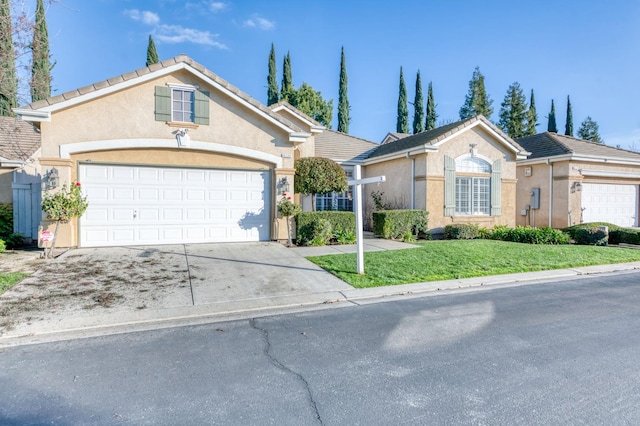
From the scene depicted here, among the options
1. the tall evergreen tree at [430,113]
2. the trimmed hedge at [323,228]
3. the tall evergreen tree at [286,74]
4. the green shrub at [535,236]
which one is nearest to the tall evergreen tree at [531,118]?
the tall evergreen tree at [430,113]

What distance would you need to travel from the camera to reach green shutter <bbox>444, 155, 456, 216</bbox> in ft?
47.0

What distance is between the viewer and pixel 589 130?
40.2 meters

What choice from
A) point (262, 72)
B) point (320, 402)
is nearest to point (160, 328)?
point (320, 402)

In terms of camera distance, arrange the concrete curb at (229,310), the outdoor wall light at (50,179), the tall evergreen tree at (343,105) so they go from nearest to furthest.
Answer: the concrete curb at (229,310)
the outdoor wall light at (50,179)
the tall evergreen tree at (343,105)

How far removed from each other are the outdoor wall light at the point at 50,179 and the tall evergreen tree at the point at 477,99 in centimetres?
3900

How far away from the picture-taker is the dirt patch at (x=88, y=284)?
5297 mm

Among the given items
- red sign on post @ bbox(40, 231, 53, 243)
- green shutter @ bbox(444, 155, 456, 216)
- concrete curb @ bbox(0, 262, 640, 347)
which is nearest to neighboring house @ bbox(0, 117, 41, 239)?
red sign on post @ bbox(40, 231, 53, 243)

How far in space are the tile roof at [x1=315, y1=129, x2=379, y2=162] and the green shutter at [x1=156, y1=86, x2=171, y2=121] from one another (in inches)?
301

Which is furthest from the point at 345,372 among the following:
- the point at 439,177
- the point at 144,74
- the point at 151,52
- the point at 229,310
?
the point at 151,52

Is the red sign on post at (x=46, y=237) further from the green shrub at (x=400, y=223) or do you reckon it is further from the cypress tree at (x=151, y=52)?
the cypress tree at (x=151, y=52)

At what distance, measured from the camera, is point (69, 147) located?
32.0 feet

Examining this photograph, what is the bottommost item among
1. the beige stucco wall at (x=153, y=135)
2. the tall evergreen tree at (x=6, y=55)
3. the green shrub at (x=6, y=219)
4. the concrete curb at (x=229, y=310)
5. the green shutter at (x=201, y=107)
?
the concrete curb at (x=229, y=310)

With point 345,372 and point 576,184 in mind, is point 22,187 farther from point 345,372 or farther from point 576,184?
point 576,184

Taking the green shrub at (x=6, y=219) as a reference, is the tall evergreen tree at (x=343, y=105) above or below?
above
